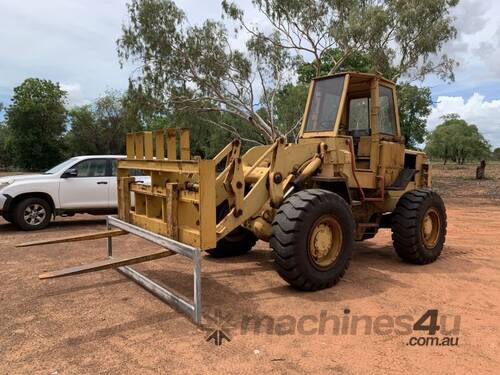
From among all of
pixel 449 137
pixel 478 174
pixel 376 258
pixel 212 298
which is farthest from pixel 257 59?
pixel 449 137

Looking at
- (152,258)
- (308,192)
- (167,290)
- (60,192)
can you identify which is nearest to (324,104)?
(308,192)

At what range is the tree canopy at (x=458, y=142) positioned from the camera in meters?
68.3

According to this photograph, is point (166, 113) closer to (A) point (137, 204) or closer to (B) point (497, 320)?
(A) point (137, 204)

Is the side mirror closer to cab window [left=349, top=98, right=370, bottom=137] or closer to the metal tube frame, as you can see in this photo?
the metal tube frame

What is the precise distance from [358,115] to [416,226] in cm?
191

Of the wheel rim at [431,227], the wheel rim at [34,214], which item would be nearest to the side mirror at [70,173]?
the wheel rim at [34,214]

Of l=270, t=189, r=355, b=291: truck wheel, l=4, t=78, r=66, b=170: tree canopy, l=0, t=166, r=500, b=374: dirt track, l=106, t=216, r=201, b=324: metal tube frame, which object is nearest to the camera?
l=0, t=166, r=500, b=374: dirt track

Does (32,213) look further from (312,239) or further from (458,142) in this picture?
(458,142)

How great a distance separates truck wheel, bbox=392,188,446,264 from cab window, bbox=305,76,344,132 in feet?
5.51

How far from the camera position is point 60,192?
1011cm

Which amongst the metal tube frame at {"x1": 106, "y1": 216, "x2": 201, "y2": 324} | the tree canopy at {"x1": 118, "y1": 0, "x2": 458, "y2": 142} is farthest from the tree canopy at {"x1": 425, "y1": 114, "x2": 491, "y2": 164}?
the metal tube frame at {"x1": 106, "y1": 216, "x2": 201, "y2": 324}

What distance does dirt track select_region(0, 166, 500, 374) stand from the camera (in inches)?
140

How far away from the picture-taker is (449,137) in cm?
6956

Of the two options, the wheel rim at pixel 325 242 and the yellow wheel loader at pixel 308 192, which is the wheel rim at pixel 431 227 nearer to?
the yellow wheel loader at pixel 308 192
